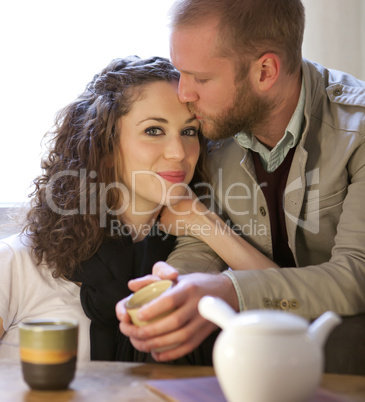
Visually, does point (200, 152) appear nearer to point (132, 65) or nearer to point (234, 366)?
point (132, 65)

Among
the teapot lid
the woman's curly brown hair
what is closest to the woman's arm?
the woman's curly brown hair

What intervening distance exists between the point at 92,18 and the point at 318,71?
3.63 feet

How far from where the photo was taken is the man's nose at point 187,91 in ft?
5.88

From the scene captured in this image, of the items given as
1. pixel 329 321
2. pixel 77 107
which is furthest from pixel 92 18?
pixel 329 321

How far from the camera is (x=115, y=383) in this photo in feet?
3.43

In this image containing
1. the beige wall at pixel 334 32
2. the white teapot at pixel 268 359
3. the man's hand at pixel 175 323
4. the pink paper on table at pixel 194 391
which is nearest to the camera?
the white teapot at pixel 268 359

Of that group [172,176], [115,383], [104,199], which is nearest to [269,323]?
[115,383]

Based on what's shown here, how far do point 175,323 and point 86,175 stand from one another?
82cm

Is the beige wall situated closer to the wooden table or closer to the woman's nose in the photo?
the woman's nose

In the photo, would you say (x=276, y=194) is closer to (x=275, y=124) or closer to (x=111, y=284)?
(x=275, y=124)

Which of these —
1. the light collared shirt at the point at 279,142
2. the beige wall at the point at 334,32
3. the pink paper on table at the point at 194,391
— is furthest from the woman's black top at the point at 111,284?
the beige wall at the point at 334,32

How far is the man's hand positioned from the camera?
1160 millimetres

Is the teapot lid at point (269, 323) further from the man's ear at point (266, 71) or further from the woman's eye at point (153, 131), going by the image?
the man's ear at point (266, 71)

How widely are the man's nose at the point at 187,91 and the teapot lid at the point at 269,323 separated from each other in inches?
42.8
